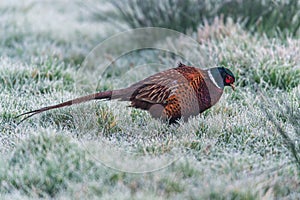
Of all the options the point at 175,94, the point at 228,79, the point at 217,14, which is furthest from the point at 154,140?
the point at 217,14

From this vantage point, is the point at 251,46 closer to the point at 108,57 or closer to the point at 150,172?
the point at 108,57

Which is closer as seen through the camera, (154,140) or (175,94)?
(154,140)

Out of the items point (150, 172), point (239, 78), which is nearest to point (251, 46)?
point (239, 78)

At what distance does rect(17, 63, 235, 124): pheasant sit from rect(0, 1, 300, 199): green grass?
111mm

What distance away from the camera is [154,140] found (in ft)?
12.7

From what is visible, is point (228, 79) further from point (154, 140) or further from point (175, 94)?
point (154, 140)

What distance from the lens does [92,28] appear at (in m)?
8.48

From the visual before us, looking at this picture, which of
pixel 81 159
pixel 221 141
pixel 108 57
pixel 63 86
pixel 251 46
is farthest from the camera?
pixel 108 57

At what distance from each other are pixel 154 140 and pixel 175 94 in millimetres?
369

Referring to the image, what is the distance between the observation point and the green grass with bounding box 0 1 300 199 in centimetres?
334

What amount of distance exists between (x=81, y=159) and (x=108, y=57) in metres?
3.39

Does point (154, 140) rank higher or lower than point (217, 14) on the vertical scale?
lower

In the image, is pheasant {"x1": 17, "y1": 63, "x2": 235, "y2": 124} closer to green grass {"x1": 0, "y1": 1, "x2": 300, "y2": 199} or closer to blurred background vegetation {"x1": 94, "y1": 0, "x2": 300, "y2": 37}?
green grass {"x1": 0, "y1": 1, "x2": 300, "y2": 199}

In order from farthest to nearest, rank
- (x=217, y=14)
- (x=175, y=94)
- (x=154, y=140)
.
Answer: (x=217, y=14) < (x=175, y=94) < (x=154, y=140)
